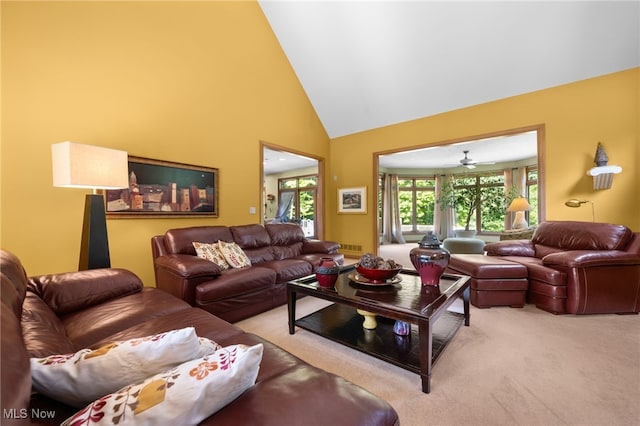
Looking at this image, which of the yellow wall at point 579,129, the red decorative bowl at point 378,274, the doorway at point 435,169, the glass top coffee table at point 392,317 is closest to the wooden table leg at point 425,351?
the glass top coffee table at point 392,317

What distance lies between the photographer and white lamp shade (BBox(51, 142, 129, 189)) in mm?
1961

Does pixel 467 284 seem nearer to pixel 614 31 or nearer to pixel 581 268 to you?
pixel 581 268

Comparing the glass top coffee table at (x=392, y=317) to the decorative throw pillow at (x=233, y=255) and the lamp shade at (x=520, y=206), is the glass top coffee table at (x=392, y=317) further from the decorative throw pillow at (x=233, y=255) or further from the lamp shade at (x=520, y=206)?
the lamp shade at (x=520, y=206)

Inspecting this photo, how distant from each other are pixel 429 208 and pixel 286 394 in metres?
9.31

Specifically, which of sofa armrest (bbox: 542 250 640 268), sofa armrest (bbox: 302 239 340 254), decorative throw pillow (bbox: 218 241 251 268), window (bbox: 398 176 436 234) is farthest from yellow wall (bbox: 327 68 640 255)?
window (bbox: 398 176 436 234)

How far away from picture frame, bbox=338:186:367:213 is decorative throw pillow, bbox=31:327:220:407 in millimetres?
5099

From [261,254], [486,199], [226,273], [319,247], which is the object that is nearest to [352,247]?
[319,247]

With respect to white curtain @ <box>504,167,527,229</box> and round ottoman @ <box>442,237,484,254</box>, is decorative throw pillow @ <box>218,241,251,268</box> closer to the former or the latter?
round ottoman @ <box>442,237,484,254</box>

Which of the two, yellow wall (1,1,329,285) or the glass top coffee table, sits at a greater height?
yellow wall (1,1,329,285)

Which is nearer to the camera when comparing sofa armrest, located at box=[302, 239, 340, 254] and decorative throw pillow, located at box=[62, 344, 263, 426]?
decorative throw pillow, located at box=[62, 344, 263, 426]

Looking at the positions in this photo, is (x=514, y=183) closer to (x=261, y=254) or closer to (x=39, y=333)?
(x=261, y=254)

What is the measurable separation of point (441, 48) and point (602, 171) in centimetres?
262

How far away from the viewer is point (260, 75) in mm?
4516

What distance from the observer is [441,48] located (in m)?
3.77
